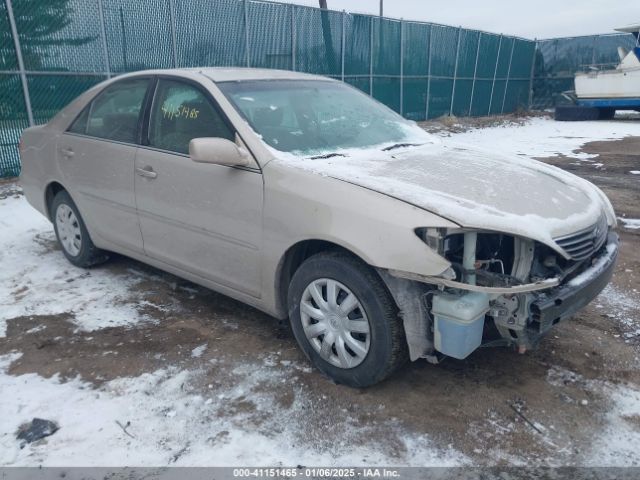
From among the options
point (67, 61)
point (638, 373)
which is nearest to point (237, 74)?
point (638, 373)

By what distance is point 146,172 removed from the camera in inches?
144

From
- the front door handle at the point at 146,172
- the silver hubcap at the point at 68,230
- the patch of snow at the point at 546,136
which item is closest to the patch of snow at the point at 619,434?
the front door handle at the point at 146,172

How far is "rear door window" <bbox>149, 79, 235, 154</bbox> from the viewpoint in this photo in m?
3.31

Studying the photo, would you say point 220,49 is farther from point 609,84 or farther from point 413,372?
point 609,84

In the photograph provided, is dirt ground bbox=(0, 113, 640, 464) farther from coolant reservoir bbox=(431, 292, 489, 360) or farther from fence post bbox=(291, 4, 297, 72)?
fence post bbox=(291, 4, 297, 72)

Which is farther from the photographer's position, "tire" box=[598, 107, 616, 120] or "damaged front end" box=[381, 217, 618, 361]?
"tire" box=[598, 107, 616, 120]

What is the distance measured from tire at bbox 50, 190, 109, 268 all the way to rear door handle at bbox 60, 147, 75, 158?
36 cm

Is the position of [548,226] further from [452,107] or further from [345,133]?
[452,107]

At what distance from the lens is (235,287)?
3.31 metres

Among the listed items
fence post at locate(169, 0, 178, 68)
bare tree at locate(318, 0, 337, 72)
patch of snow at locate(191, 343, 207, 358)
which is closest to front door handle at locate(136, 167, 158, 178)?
patch of snow at locate(191, 343, 207, 358)

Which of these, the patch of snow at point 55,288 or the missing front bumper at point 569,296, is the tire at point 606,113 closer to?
the missing front bumper at point 569,296

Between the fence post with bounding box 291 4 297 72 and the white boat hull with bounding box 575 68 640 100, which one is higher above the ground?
the fence post with bounding box 291 4 297 72

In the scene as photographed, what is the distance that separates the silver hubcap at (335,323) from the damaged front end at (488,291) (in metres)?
0.25

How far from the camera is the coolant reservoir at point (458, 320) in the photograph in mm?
2391
